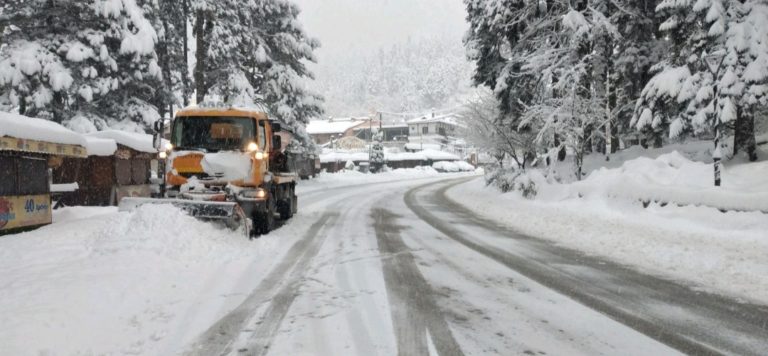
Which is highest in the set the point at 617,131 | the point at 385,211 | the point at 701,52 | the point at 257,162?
the point at 701,52

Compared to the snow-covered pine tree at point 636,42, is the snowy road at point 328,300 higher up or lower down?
lower down

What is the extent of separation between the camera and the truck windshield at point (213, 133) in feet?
34.1

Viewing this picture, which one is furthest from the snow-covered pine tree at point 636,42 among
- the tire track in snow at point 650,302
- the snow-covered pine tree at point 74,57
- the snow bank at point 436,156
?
the snow bank at point 436,156

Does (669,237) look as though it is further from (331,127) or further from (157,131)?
(331,127)

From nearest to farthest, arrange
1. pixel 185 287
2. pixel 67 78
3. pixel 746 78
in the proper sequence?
pixel 185 287, pixel 746 78, pixel 67 78

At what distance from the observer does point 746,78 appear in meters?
12.1

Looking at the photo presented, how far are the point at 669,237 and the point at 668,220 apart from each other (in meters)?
2.14

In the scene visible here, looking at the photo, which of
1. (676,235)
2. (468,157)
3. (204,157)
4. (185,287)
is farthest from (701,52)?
(468,157)

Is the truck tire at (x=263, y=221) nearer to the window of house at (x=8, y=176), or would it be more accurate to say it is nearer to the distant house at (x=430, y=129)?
the window of house at (x=8, y=176)

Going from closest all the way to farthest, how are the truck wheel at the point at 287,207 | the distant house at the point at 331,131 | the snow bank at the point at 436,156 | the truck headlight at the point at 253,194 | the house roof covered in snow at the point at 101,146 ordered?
the truck headlight at the point at 253,194 < the truck wheel at the point at 287,207 < the house roof covered in snow at the point at 101,146 < the snow bank at the point at 436,156 < the distant house at the point at 331,131

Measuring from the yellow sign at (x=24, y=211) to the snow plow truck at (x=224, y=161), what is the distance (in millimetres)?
3426

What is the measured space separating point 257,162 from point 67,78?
1062 cm

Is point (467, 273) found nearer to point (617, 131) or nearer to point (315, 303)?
point (315, 303)

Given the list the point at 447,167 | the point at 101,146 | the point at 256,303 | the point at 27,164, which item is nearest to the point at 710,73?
the point at 256,303
